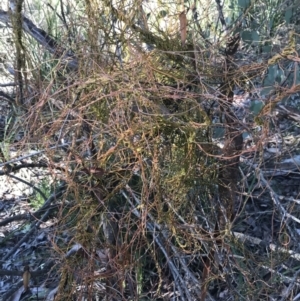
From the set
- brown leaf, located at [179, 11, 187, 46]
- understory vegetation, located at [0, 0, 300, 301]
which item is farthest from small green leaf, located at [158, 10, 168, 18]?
brown leaf, located at [179, 11, 187, 46]

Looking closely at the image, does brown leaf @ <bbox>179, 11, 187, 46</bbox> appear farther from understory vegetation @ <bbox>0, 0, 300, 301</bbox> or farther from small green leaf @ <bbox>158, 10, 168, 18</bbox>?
small green leaf @ <bbox>158, 10, 168, 18</bbox>

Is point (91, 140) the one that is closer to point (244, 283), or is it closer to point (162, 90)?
point (162, 90)

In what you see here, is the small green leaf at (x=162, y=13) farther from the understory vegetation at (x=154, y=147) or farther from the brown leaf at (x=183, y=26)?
the brown leaf at (x=183, y=26)

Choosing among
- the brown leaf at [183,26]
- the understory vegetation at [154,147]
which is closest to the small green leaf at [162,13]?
the understory vegetation at [154,147]

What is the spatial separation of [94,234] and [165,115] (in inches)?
20.3

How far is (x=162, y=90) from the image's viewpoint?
205 centimetres

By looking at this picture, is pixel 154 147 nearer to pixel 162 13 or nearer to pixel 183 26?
pixel 183 26

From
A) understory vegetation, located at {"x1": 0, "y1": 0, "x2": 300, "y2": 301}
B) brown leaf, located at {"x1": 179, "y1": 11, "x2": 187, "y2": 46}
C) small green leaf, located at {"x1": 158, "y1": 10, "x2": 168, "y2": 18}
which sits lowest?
understory vegetation, located at {"x1": 0, "y1": 0, "x2": 300, "y2": 301}

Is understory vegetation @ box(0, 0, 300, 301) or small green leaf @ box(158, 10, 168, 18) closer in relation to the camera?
understory vegetation @ box(0, 0, 300, 301)

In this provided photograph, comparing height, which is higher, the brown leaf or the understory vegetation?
the brown leaf

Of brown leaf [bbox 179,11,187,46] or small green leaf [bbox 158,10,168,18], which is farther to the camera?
small green leaf [bbox 158,10,168,18]

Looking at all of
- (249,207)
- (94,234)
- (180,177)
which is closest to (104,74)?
(180,177)

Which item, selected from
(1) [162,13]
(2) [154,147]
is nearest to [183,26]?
(1) [162,13]

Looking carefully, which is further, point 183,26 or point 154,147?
point 183,26
